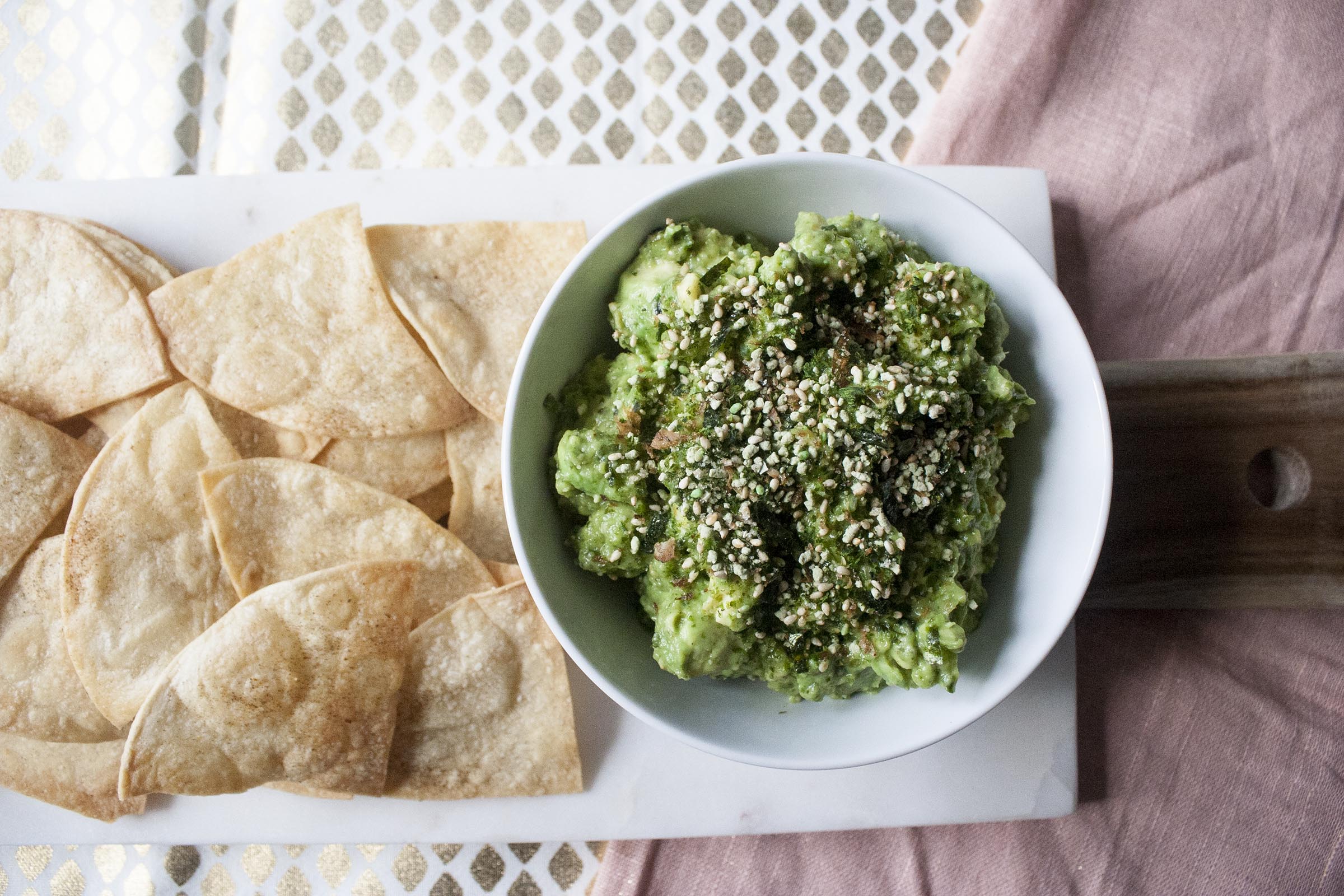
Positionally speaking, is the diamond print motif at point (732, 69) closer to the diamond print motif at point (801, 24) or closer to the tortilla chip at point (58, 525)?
the diamond print motif at point (801, 24)

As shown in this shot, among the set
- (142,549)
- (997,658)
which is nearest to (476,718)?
(142,549)

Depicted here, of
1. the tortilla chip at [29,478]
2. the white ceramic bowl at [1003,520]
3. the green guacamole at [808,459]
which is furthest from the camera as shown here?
the tortilla chip at [29,478]

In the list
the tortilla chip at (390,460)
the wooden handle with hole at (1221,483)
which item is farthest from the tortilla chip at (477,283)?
the wooden handle with hole at (1221,483)

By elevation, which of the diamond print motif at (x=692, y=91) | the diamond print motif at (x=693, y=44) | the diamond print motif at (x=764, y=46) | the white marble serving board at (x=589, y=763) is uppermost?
the diamond print motif at (x=693, y=44)

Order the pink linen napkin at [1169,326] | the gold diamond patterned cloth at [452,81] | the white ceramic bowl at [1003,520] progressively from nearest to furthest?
the white ceramic bowl at [1003,520]
the pink linen napkin at [1169,326]
the gold diamond patterned cloth at [452,81]

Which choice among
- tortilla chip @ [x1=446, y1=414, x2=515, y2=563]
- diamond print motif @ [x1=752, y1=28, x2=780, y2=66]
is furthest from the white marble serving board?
diamond print motif @ [x1=752, y1=28, x2=780, y2=66]

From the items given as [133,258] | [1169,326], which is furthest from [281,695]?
[1169,326]
